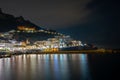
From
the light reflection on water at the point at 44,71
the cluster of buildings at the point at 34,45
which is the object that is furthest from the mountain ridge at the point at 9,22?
the light reflection on water at the point at 44,71

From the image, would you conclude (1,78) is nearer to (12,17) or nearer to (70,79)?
(70,79)

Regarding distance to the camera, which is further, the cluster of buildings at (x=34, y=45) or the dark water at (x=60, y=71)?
the cluster of buildings at (x=34, y=45)

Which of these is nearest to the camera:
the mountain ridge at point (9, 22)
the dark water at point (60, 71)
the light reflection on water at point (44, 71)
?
the dark water at point (60, 71)

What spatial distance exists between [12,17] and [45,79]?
138m

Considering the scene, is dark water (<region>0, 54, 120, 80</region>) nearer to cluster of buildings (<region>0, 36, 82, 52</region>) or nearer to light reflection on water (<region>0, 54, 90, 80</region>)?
light reflection on water (<region>0, 54, 90, 80</region>)

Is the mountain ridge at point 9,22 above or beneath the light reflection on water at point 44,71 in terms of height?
above

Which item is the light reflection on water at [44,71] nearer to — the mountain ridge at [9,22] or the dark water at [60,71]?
the dark water at [60,71]

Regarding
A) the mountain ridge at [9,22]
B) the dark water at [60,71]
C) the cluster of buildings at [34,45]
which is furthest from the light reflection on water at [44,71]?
the mountain ridge at [9,22]

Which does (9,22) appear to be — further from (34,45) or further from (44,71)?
(44,71)

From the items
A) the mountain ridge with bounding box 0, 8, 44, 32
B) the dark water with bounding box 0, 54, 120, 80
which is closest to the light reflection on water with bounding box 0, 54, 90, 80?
the dark water with bounding box 0, 54, 120, 80

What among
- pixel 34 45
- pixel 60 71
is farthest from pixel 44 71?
pixel 34 45

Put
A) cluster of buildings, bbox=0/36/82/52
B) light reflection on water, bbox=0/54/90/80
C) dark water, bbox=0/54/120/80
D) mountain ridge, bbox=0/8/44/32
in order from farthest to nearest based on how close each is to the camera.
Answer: mountain ridge, bbox=0/8/44/32 → cluster of buildings, bbox=0/36/82/52 → light reflection on water, bbox=0/54/90/80 → dark water, bbox=0/54/120/80

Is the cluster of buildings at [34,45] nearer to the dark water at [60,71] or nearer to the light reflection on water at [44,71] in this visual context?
the light reflection on water at [44,71]

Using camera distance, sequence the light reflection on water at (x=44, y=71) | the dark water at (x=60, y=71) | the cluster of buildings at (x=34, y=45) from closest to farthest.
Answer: the dark water at (x=60, y=71)
the light reflection on water at (x=44, y=71)
the cluster of buildings at (x=34, y=45)
